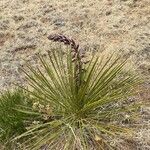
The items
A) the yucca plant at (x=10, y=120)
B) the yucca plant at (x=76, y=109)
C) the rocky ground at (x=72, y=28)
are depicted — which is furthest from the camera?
the rocky ground at (x=72, y=28)

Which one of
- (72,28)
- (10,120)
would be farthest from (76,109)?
(72,28)

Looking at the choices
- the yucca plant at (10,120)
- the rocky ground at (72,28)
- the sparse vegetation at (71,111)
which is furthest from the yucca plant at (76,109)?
the rocky ground at (72,28)

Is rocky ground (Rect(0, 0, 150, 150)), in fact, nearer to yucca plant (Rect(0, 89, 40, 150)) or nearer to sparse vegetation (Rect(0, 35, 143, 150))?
yucca plant (Rect(0, 89, 40, 150))

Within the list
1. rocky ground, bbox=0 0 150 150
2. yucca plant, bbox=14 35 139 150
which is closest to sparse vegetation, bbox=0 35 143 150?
yucca plant, bbox=14 35 139 150

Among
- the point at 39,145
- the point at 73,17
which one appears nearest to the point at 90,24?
the point at 73,17

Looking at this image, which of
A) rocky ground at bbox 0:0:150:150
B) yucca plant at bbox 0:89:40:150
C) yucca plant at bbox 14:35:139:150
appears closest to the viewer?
yucca plant at bbox 14:35:139:150

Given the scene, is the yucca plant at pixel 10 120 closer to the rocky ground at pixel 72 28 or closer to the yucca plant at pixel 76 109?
the yucca plant at pixel 76 109

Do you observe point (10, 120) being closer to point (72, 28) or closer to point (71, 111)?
point (71, 111)

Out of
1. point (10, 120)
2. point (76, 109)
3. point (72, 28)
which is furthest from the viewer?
point (72, 28)
